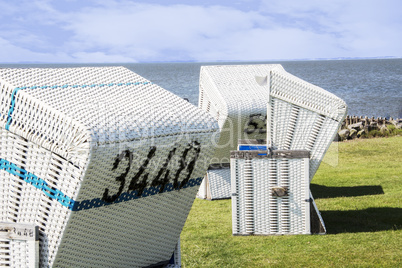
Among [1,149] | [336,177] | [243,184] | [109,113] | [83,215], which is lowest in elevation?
[336,177]

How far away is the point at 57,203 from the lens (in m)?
3.27

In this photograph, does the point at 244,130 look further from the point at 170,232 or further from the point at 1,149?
the point at 1,149

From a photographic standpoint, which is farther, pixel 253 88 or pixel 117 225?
pixel 253 88

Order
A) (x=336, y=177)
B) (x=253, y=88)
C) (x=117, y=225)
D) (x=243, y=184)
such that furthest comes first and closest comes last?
(x=336, y=177) < (x=253, y=88) < (x=243, y=184) < (x=117, y=225)

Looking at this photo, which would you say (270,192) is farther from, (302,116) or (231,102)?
(231,102)

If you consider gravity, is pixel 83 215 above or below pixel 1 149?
below

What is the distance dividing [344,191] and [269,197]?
10.2 ft

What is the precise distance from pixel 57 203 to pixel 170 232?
129 centimetres

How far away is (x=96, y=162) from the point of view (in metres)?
3.14

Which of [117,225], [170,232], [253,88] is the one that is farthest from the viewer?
[253,88]

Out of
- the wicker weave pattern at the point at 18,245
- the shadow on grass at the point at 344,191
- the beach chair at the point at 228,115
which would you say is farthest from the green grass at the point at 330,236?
the wicker weave pattern at the point at 18,245

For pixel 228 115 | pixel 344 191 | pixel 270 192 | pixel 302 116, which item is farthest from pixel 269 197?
pixel 344 191

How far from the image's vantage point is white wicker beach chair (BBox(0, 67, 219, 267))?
3203 mm

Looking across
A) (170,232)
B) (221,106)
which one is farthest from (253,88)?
(170,232)
